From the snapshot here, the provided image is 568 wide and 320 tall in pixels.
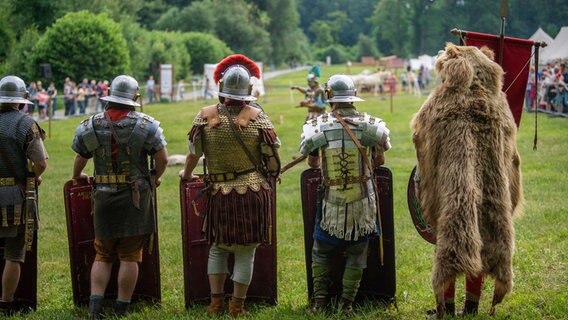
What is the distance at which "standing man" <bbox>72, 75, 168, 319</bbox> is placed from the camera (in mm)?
6047

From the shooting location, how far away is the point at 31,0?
153 ft

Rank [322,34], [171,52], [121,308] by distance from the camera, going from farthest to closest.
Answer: [322,34]
[171,52]
[121,308]

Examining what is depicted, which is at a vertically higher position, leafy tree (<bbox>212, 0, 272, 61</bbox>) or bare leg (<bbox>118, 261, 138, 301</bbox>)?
leafy tree (<bbox>212, 0, 272, 61</bbox>)

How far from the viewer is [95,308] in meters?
6.18

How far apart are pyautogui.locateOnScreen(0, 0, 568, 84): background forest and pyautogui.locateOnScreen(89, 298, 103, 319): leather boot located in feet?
121

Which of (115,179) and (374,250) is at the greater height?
(115,179)

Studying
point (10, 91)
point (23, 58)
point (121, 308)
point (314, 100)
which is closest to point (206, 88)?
point (23, 58)

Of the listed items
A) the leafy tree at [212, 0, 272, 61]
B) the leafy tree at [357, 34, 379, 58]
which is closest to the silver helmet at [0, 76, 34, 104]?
the leafy tree at [212, 0, 272, 61]

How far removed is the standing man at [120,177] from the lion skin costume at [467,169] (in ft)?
6.46

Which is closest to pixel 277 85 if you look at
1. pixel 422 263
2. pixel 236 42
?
pixel 236 42

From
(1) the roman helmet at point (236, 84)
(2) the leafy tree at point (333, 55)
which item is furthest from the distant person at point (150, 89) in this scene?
(2) the leafy tree at point (333, 55)

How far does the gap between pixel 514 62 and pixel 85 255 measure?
3764 millimetres

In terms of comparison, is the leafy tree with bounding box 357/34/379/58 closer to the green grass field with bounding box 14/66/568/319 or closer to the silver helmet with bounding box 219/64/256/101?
the green grass field with bounding box 14/66/568/319

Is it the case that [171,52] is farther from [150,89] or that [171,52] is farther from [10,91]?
[10,91]
